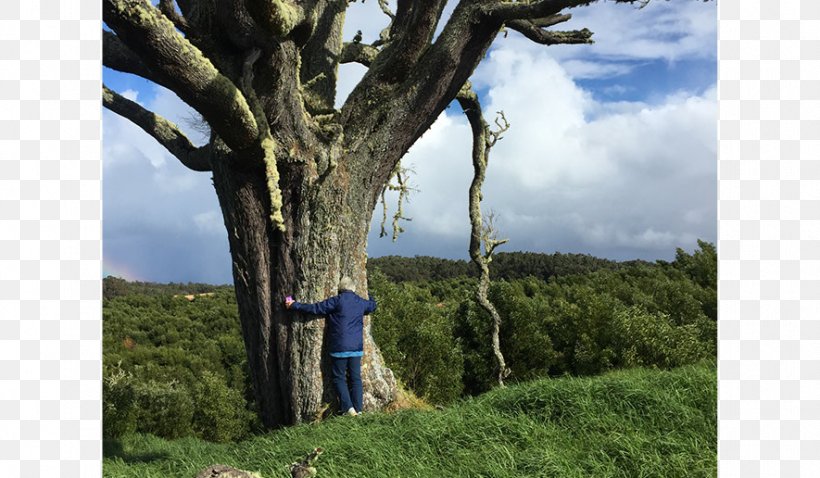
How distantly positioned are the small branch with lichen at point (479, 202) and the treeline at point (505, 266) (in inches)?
874

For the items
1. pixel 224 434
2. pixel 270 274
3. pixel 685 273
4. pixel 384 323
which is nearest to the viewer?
pixel 270 274

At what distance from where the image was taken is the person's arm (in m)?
6.30

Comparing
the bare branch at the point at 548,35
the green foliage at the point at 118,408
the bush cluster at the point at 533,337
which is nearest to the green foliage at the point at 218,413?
the green foliage at the point at 118,408

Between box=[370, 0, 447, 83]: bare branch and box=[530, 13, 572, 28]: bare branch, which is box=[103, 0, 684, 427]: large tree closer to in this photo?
box=[370, 0, 447, 83]: bare branch

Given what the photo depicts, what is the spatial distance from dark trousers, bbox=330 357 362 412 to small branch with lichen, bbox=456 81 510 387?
3.13 m

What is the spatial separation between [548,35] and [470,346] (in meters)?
11.8

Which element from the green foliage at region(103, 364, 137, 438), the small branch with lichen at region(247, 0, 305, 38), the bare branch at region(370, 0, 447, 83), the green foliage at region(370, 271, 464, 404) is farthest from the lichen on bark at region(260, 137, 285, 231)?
the green foliage at region(103, 364, 137, 438)

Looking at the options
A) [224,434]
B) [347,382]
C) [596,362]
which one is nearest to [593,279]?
[596,362]

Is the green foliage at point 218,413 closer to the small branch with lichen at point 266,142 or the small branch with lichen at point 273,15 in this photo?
the small branch with lichen at point 266,142

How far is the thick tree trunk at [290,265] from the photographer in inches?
254

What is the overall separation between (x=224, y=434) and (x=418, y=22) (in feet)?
52.2

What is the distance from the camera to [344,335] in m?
6.33

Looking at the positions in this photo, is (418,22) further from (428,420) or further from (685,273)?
(685,273)

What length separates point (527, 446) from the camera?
185 inches
